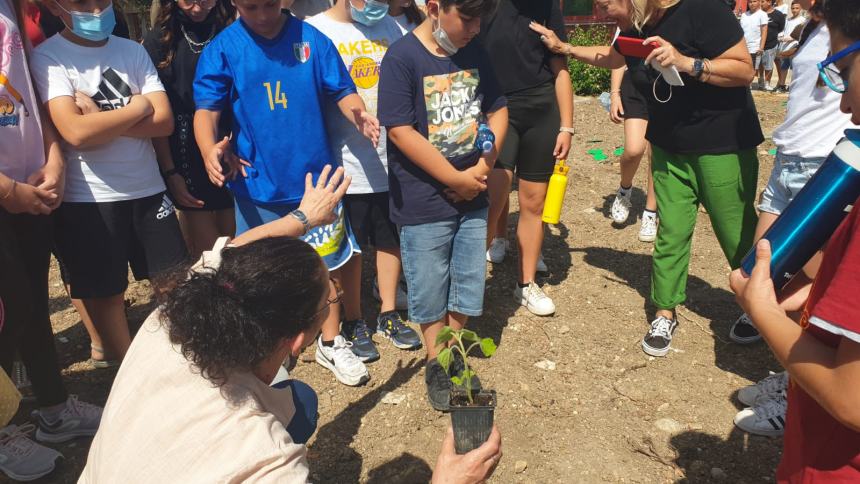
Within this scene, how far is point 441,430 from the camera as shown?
9.48 ft

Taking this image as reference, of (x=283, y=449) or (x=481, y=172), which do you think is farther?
(x=481, y=172)

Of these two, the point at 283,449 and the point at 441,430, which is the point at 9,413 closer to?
the point at 283,449

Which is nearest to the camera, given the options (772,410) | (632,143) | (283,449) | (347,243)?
(283,449)

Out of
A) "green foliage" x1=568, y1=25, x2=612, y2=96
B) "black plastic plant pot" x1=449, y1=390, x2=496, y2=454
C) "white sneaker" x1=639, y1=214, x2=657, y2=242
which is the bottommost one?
"green foliage" x1=568, y1=25, x2=612, y2=96

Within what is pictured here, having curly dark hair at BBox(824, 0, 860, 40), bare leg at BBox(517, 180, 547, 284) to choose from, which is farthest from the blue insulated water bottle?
bare leg at BBox(517, 180, 547, 284)

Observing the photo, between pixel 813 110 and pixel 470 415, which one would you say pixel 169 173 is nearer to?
pixel 470 415

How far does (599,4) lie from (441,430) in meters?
2.17

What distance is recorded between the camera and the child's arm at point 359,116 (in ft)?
9.43

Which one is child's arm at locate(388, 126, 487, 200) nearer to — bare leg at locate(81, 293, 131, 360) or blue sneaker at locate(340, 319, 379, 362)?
blue sneaker at locate(340, 319, 379, 362)

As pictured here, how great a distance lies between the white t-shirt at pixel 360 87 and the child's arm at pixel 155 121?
733mm

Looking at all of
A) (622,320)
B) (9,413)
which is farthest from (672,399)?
→ (9,413)

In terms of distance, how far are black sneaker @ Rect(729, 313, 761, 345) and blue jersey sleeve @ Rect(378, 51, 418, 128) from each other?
82.1 inches

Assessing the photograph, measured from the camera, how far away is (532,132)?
12.1ft

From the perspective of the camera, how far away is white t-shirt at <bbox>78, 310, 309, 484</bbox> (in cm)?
132
